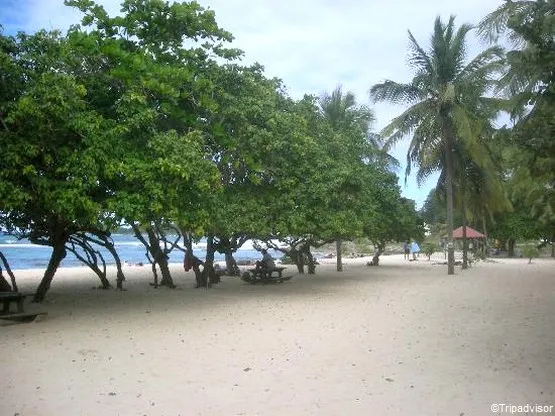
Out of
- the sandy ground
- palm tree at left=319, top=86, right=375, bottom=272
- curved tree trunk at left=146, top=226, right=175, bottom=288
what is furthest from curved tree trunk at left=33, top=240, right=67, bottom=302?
palm tree at left=319, top=86, right=375, bottom=272

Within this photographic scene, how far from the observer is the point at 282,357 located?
271 inches

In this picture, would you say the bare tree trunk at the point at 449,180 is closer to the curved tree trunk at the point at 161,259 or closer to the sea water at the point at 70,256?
the sea water at the point at 70,256

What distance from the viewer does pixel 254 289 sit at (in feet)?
53.8

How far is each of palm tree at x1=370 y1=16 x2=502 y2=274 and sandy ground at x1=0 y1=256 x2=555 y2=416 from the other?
973 centimetres

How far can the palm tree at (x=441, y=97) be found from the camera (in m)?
20.4

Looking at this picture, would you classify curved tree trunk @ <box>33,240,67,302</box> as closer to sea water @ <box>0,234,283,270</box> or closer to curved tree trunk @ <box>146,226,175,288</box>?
curved tree trunk @ <box>146,226,175,288</box>

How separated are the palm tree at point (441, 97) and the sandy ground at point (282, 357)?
9.73 metres

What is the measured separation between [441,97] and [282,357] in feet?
55.1

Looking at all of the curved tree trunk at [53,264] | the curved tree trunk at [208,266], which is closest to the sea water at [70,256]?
the curved tree trunk at [208,266]

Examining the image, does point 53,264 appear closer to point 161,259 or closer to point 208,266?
point 161,259

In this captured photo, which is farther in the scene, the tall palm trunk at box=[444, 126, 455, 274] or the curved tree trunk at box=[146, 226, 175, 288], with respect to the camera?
the tall palm trunk at box=[444, 126, 455, 274]

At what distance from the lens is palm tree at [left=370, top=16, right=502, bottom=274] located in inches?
802

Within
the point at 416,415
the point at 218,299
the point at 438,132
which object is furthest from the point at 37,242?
the point at 438,132

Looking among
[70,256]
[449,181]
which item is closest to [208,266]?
[449,181]
